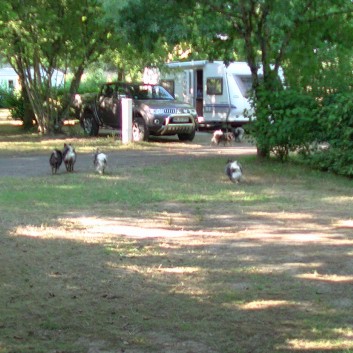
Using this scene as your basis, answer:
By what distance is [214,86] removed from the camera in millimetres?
27594

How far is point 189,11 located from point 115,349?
35.3 feet

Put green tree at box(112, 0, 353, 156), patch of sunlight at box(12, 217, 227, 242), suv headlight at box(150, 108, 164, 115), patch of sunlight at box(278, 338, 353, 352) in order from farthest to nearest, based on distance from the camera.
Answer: suv headlight at box(150, 108, 164, 115) < green tree at box(112, 0, 353, 156) < patch of sunlight at box(12, 217, 227, 242) < patch of sunlight at box(278, 338, 353, 352)

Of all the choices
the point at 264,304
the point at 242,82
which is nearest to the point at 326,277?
the point at 264,304

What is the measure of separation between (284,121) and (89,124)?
11.3 meters

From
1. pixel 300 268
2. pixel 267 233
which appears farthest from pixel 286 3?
pixel 300 268

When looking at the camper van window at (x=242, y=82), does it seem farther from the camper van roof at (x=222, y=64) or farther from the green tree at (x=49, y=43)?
the green tree at (x=49, y=43)

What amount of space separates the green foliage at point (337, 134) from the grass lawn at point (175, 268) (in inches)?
54.8

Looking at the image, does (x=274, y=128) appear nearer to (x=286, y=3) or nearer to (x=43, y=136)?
(x=286, y=3)

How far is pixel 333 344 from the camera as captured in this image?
4.93 metres

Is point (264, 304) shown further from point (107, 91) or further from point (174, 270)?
point (107, 91)

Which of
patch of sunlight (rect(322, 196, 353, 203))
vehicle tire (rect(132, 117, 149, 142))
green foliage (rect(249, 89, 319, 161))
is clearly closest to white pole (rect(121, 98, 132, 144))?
vehicle tire (rect(132, 117, 149, 142))

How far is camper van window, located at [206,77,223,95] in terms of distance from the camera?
27.3 meters

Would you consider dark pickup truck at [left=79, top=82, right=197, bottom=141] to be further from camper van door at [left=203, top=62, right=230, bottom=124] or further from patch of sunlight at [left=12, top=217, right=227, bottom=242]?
patch of sunlight at [left=12, top=217, right=227, bottom=242]

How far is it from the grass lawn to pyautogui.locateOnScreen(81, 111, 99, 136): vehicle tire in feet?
37.9
